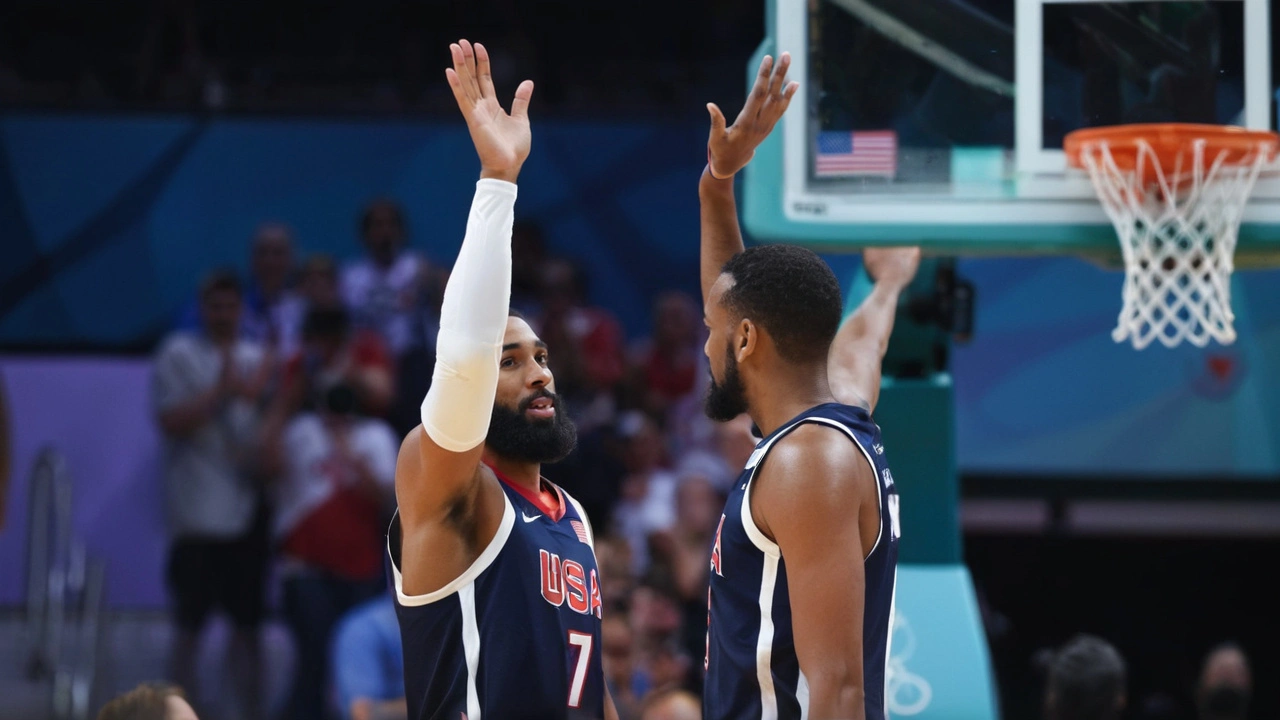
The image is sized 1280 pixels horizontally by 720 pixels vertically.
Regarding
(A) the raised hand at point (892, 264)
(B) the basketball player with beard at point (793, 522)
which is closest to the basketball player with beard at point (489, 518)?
(B) the basketball player with beard at point (793, 522)

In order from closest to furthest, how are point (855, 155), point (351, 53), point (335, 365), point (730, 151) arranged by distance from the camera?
point (730, 151)
point (855, 155)
point (335, 365)
point (351, 53)

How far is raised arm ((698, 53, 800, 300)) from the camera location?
4012 mm

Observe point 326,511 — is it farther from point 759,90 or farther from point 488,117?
point 488,117

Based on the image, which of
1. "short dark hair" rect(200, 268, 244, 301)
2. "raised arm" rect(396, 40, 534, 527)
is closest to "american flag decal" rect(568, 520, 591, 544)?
"raised arm" rect(396, 40, 534, 527)

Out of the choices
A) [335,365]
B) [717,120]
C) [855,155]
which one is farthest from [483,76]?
[335,365]

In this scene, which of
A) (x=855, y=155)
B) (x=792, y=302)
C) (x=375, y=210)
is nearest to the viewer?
(x=792, y=302)

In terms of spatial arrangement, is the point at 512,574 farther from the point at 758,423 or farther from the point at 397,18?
the point at 397,18

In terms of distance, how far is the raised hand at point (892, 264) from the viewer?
4887 mm

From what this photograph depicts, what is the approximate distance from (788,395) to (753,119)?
0.87 metres

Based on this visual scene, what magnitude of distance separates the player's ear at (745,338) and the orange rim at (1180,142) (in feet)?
5.04

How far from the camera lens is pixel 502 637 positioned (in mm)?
3615

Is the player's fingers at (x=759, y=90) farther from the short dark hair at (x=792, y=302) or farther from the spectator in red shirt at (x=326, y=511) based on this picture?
the spectator in red shirt at (x=326, y=511)

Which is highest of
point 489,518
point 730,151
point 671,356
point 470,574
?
point 730,151

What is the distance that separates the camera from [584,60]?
1060 cm
